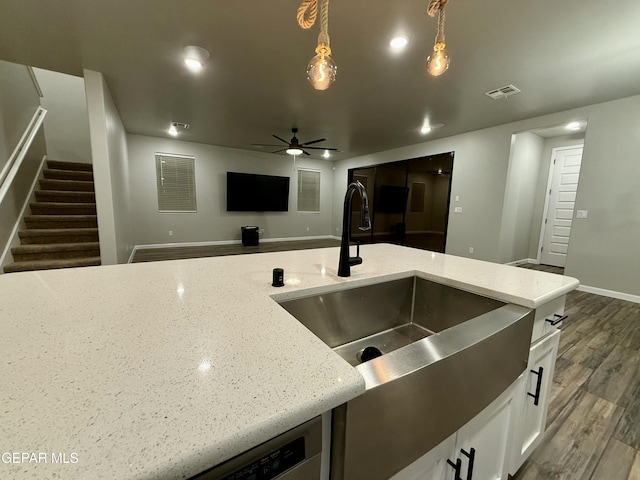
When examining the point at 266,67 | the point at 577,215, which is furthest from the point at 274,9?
the point at 577,215

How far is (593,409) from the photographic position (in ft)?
5.32

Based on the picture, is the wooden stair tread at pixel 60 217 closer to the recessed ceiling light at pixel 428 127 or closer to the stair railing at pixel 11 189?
the stair railing at pixel 11 189

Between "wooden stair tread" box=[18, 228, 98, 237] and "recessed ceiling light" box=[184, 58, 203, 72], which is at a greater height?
"recessed ceiling light" box=[184, 58, 203, 72]

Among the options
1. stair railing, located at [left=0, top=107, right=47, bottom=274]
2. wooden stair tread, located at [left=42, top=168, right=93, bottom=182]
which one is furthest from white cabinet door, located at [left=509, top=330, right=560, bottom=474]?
wooden stair tread, located at [left=42, top=168, right=93, bottom=182]

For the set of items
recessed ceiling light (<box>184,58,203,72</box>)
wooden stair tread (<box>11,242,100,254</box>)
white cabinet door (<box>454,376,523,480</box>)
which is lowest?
white cabinet door (<box>454,376,523,480</box>)

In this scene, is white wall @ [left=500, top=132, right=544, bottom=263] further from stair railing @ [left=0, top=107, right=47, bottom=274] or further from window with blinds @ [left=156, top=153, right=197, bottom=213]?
stair railing @ [left=0, top=107, right=47, bottom=274]

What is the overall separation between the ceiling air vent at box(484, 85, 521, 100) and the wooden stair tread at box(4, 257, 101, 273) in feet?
17.0

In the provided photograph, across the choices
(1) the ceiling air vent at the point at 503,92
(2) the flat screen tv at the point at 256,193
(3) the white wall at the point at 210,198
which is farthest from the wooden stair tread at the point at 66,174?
(1) the ceiling air vent at the point at 503,92

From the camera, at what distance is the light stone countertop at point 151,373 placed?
13.1 inches

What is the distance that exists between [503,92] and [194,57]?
347cm

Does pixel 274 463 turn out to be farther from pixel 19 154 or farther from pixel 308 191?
pixel 308 191

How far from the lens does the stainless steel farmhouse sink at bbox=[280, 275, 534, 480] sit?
523 millimetres

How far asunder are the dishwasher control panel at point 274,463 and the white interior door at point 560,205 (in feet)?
21.3

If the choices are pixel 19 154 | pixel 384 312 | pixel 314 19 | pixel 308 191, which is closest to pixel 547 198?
pixel 308 191
